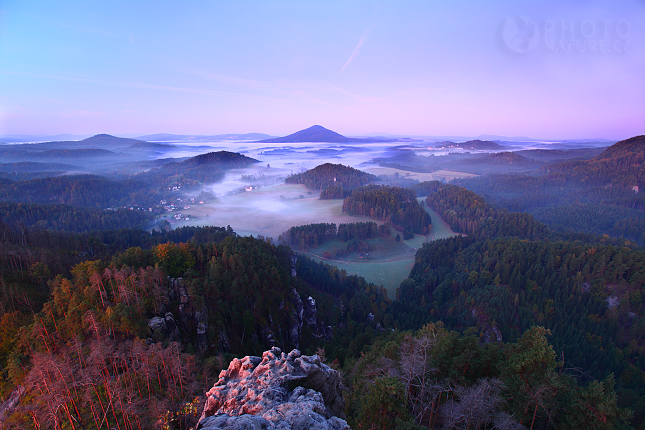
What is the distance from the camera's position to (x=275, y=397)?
437 inches

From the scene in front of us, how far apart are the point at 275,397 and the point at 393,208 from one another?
122m

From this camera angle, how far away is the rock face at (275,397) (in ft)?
29.0

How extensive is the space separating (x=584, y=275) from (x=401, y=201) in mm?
83804

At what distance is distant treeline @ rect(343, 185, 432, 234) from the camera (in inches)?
4726

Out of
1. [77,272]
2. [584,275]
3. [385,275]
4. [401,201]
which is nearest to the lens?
[77,272]

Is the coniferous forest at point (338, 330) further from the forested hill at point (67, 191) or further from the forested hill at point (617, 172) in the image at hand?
the forested hill at point (617, 172)

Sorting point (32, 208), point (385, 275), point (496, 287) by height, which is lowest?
point (385, 275)

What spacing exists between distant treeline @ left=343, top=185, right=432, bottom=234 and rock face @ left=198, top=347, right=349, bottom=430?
11134 centimetres

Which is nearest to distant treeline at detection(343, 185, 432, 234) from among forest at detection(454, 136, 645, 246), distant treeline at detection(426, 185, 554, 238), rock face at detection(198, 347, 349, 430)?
distant treeline at detection(426, 185, 554, 238)

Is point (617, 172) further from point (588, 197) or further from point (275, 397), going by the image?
point (275, 397)

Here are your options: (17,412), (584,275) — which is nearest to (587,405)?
(17,412)

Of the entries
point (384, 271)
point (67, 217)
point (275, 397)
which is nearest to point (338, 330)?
point (275, 397)

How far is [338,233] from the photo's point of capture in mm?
106875

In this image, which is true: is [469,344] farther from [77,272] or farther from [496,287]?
[496,287]
